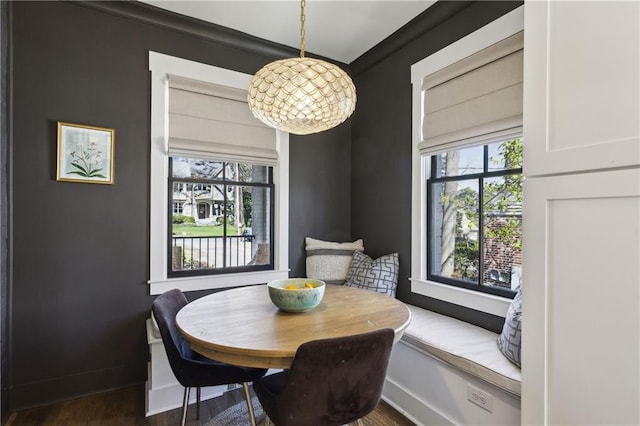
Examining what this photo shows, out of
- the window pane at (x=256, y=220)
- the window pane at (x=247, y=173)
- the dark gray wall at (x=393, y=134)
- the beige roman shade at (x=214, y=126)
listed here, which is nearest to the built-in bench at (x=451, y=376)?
the dark gray wall at (x=393, y=134)

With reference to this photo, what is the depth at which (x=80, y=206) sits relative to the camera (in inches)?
94.7

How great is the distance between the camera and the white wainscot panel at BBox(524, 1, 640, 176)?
98 cm

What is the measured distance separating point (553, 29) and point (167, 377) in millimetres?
2763

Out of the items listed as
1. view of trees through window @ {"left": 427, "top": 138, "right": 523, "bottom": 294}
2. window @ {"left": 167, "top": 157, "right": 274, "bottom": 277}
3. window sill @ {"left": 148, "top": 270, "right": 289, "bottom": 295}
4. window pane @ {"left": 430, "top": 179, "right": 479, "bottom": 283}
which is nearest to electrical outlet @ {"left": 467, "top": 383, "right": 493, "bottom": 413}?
view of trees through window @ {"left": 427, "top": 138, "right": 523, "bottom": 294}

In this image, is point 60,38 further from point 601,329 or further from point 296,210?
point 601,329

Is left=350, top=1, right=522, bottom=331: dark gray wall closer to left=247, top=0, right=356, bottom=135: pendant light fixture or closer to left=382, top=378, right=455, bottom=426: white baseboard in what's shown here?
left=382, top=378, right=455, bottom=426: white baseboard

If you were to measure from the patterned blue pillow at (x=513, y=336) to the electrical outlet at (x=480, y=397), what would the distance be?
23 cm

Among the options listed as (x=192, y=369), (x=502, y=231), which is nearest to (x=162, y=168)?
(x=192, y=369)

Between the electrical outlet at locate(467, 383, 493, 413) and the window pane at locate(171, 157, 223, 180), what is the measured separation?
240 cm

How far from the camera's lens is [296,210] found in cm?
328

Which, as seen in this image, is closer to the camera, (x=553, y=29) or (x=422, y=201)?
(x=553, y=29)

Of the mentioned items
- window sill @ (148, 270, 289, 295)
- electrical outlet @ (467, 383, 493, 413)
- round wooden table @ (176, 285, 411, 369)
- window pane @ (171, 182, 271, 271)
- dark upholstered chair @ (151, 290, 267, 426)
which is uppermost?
window pane @ (171, 182, 271, 271)

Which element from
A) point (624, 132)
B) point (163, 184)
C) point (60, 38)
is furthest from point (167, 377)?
point (624, 132)

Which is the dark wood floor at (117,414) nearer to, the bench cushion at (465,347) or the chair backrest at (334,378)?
the bench cushion at (465,347)
